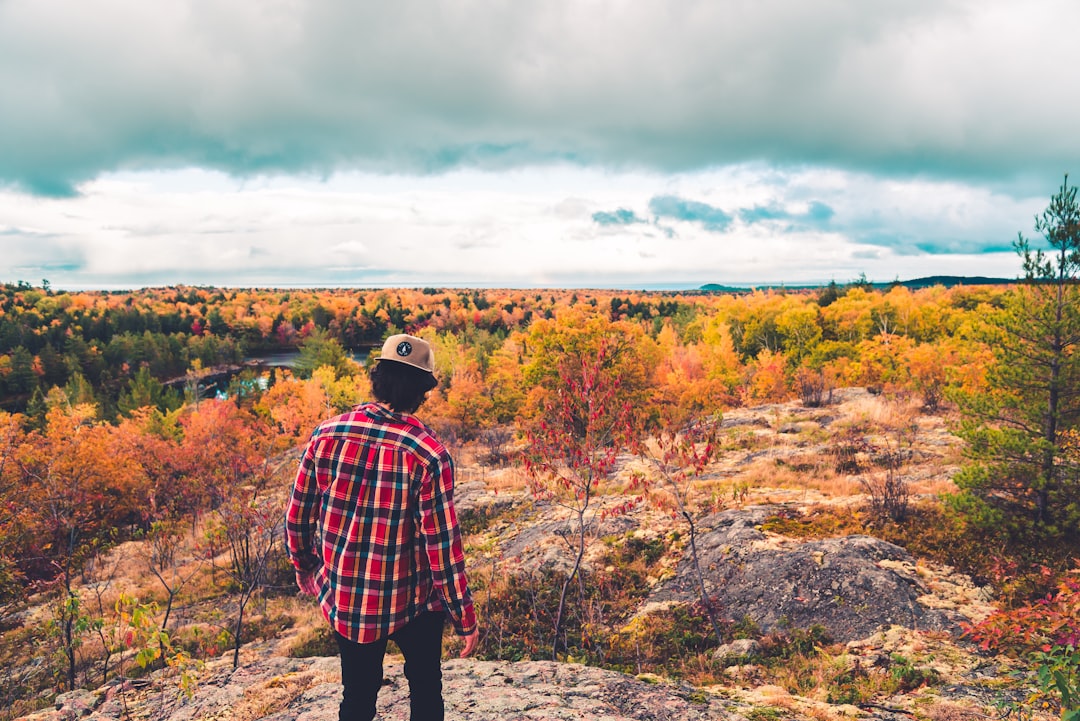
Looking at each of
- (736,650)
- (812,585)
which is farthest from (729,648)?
(812,585)

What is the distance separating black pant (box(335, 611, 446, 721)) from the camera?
2809 mm

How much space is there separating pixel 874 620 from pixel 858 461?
7.85m

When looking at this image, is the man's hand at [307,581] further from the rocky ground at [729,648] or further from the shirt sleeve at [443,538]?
the rocky ground at [729,648]

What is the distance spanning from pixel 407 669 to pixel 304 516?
1041 mm

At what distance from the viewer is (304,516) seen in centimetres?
292

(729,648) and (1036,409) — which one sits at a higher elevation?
(1036,409)

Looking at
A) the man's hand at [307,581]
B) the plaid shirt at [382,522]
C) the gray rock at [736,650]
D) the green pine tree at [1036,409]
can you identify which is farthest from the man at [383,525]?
the green pine tree at [1036,409]

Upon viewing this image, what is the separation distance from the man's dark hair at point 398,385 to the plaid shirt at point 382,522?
0.20ft

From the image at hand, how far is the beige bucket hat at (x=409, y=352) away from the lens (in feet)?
9.02

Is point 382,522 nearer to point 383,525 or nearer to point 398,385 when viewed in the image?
point 383,525

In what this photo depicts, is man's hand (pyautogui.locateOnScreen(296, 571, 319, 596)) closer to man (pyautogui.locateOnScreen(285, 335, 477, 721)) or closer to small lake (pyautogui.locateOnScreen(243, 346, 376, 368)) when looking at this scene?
man (pyautogui.locateOnScreen(285, 335, 477, 721))

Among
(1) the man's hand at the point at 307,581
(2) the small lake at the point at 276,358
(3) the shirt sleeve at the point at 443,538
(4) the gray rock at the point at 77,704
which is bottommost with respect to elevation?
(2) the small lake at the point at 276,358

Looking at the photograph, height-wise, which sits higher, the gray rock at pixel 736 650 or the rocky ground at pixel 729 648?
the rocky ground at pixel 729 648

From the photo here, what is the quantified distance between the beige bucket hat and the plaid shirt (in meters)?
0.28
